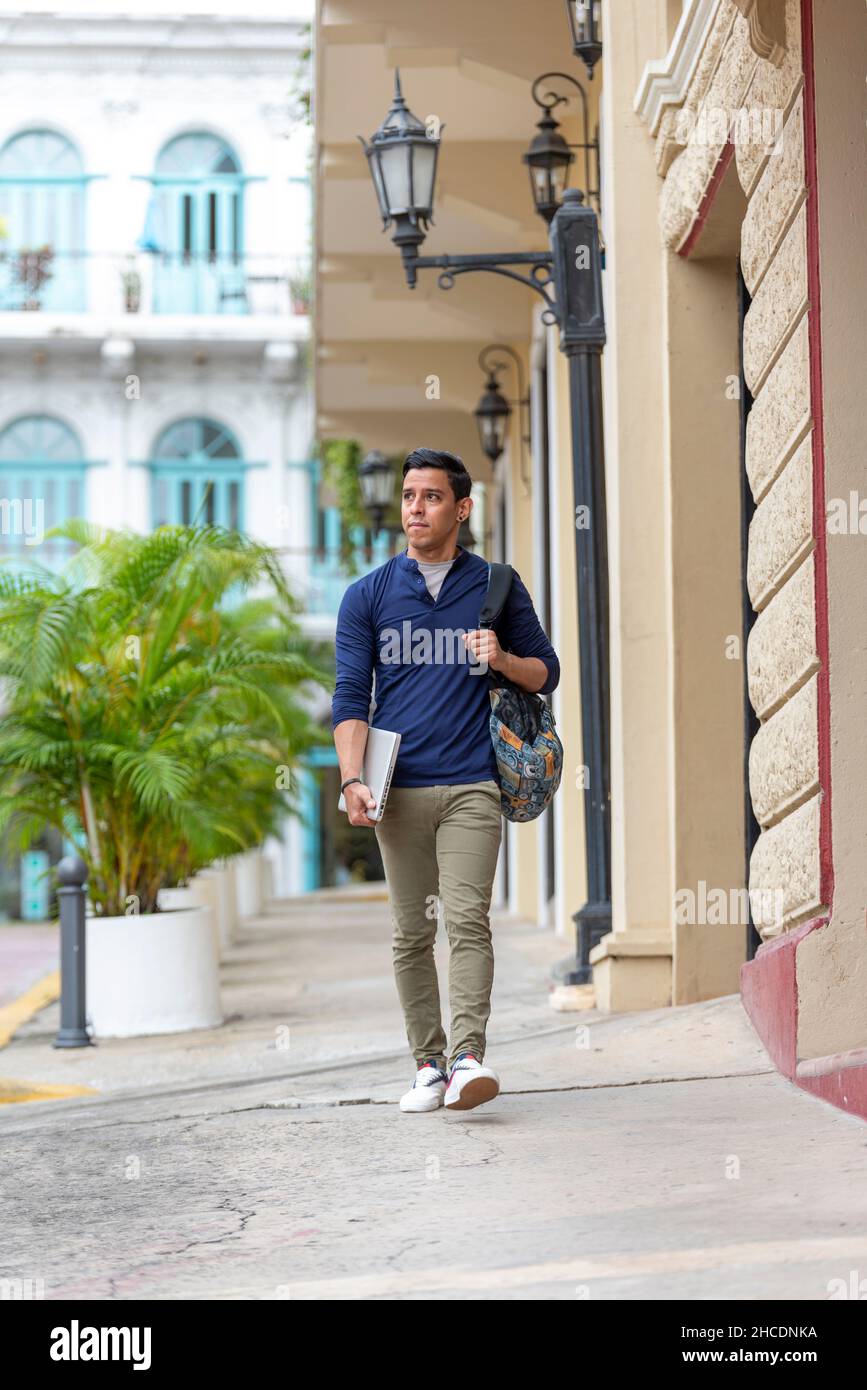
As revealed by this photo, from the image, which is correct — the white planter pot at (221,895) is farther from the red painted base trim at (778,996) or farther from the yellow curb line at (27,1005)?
the red painted base trim at (778,996)

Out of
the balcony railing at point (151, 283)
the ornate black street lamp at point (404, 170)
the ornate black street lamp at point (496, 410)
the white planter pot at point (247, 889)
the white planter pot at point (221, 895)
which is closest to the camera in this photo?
the ornate black street lamp at point (404, 170)

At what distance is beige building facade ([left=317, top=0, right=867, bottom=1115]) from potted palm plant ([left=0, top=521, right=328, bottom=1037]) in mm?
2406

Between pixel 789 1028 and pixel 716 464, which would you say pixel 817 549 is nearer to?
pixel 789 1028

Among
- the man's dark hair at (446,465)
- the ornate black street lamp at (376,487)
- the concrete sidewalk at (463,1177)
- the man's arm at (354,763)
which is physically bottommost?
the concrete sidewalk at (463,1177)

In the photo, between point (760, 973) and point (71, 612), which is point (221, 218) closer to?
point (71, 612)

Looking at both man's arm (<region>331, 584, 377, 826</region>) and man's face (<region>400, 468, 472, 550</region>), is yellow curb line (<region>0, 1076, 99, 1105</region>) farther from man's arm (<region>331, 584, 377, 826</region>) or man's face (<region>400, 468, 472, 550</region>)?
man's face (<region>400, 468, 472, 550</region>)

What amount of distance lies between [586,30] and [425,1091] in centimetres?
508

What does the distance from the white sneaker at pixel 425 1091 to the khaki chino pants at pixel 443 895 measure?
40mm

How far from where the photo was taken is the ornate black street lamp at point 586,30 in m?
8.36

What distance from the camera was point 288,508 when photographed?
3416cm

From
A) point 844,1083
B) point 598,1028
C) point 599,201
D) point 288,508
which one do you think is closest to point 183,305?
point 288,508

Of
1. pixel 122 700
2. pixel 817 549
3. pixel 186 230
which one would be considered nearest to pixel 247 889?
pixel 122 700

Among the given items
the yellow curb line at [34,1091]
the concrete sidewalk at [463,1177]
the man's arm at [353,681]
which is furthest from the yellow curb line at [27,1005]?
the man's arm at [353,681]

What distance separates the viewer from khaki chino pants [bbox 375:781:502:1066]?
5199 millimetres
